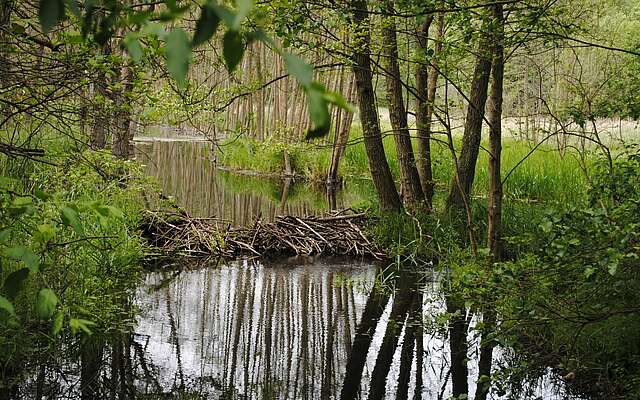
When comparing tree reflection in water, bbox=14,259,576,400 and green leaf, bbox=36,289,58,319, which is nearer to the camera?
green leaf, bbox=36,289,58,319

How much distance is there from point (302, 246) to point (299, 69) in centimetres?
875

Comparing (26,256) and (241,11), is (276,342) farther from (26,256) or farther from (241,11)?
(241,11)

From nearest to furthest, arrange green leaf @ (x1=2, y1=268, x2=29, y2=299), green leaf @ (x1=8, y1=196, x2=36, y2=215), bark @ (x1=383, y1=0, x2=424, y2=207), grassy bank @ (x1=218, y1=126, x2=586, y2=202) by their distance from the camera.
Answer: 1. green leaf @ (x1=2, y1=268, x2=29, y2=299)
2. green leaf @ (x1=8, y1=196, x2=36, y2=215)
3. bark @ (x1=383, y1=0, x2=424, y2=207)
4. grassy bank @ (x1=218, y1=126, x2=586, y2=202)

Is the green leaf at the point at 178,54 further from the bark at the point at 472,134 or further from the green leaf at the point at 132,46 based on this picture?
the bark at the point at 472,134

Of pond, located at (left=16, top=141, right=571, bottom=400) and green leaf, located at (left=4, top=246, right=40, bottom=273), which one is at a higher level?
green leaf, located at (left=4, top=246, right=40, bottom=273)

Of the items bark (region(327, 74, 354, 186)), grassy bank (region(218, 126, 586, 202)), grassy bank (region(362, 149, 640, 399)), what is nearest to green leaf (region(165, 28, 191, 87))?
grassy bank (region(362, 149, 640, 399))

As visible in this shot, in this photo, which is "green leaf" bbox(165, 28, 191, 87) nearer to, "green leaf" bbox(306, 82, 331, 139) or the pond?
"green leaf" bbox(306, 82, 331, 139)

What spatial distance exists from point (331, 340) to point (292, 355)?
0.50 m

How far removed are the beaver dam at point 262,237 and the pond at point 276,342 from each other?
0.35 meters

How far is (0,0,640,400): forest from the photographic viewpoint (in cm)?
359

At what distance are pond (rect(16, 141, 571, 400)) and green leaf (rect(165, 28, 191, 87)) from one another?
4.15m

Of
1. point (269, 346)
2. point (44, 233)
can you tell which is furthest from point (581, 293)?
point (44, 233)

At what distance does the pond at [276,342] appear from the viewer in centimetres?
500

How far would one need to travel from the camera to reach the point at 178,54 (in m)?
0.88
